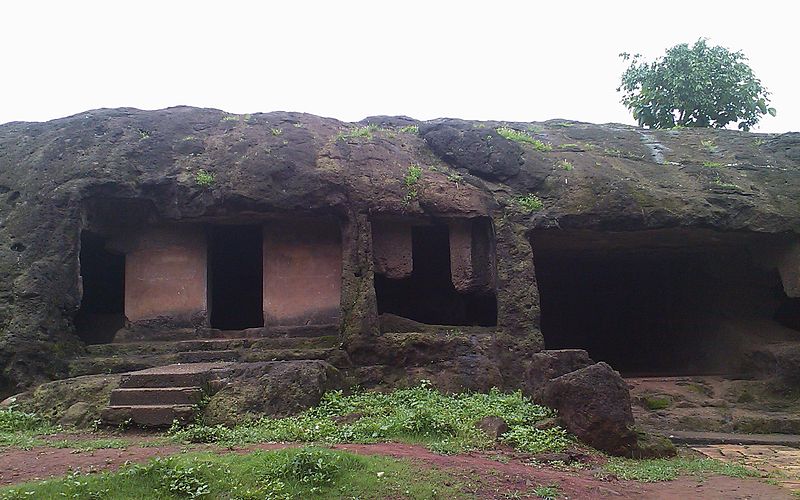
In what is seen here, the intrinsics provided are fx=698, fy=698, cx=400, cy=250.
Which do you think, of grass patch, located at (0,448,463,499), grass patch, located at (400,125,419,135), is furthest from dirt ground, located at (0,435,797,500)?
grass patch, located at (400,125,419,135)

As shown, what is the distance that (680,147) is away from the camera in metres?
13.0

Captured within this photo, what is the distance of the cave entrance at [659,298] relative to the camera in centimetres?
1215

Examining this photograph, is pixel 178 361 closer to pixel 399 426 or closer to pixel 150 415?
pixel 150 415

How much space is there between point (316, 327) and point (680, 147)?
24.7 ft

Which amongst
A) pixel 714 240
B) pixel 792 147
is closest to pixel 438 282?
pixel 714 240

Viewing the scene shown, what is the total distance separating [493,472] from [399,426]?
1.86 metres

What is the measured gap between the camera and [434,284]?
1341 centimetres

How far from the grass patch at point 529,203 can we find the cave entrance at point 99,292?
6.71m

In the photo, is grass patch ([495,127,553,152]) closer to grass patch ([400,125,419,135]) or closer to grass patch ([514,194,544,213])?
grass patch ([514,194,544,213])

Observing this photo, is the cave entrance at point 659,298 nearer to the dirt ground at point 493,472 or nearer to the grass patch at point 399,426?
the grass patch at point 399,426

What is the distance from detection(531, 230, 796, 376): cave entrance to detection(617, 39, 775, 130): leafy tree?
577cm

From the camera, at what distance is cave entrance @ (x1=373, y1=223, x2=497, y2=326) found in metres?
11.1

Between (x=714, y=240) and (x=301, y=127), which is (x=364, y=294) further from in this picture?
(x=714, y=240)

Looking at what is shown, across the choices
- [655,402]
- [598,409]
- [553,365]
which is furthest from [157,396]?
[655,402]
